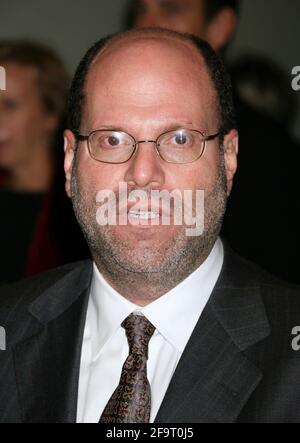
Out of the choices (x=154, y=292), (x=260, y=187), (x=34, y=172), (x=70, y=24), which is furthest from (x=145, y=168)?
(x=70, y=24)

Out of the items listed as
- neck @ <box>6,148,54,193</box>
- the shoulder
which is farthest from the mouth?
neck @ <box>6,148,54,193</box>

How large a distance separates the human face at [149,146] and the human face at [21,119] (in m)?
1.63

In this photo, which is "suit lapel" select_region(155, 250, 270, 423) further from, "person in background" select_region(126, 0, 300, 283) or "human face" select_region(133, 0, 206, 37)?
"human face" select_region(133, 0, 206, 37)

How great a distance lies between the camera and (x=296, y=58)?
420 centimetres

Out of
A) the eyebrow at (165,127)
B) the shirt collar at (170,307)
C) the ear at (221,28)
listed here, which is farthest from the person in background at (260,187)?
the eyebrow at (165,127)

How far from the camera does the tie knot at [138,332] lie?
1625mm

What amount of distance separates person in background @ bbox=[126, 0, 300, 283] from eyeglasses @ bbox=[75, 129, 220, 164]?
0.95 meters

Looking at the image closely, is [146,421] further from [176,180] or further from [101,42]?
[101,42]

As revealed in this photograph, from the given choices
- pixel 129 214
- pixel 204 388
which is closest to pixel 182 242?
pixel 129 214

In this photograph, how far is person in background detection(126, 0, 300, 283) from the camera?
8.63ft

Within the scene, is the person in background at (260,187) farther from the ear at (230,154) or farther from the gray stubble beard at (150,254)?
the gray stubble beard at (150,254)
